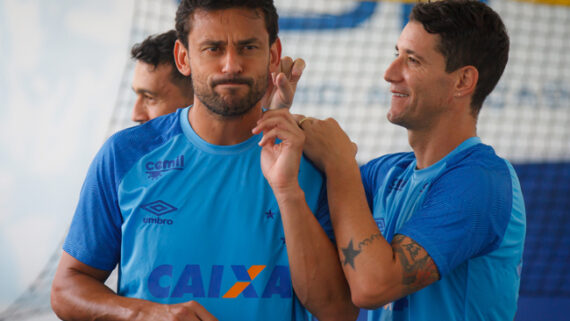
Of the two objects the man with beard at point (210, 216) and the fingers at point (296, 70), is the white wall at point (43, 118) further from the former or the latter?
the man with beard at point (210, 216)

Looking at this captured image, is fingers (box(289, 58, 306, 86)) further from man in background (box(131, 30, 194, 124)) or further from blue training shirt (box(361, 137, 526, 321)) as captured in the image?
man in background (box(131, 30, 194, 124))

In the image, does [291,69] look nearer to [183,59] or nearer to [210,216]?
[183,59]

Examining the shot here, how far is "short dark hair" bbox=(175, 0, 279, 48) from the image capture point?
1391 millimetres

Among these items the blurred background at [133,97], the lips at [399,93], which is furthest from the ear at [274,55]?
the blurred background at [133,97]

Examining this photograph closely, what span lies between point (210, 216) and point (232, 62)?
377 millimetres

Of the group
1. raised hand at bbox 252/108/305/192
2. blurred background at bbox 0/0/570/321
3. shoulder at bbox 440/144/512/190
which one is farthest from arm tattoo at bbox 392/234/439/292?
blurred background at bbox 0/0/570/321

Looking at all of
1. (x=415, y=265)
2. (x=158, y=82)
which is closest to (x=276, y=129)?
(x=415, y=265)

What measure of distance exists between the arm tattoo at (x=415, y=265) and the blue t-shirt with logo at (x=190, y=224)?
203mm

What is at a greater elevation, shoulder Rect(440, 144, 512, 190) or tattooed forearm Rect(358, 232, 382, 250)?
shoulder Rect(440, 144, 512, 190)

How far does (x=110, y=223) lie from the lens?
4.52 ft

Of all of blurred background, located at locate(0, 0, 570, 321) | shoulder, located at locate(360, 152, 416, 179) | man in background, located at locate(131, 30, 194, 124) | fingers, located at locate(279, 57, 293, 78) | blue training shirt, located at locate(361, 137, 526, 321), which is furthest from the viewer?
blurred background, located at locate(0, 0, 570, 321)

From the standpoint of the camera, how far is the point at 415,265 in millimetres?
1379

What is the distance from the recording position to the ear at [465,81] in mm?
1672

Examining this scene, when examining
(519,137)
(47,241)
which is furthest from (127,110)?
(519,137)
